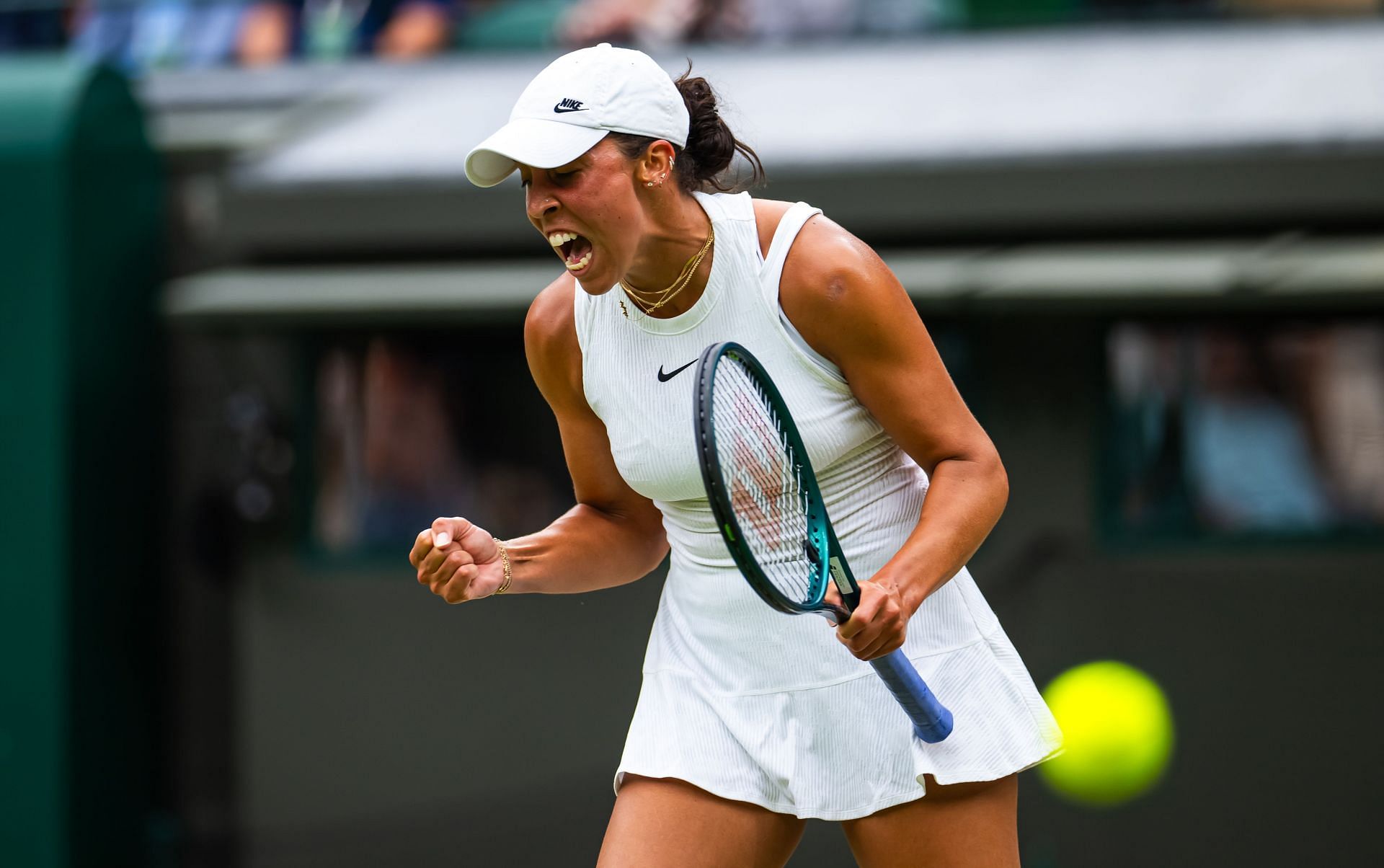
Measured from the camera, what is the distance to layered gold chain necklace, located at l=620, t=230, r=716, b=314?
2.63m

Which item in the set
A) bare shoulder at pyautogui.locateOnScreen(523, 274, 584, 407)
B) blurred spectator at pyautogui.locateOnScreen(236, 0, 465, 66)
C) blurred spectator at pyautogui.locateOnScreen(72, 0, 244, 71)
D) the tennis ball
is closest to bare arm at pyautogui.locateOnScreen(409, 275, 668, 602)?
bare shoulder at pyautogui.locateOnScreen(523, 274, 584, 407)

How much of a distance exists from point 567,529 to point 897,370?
0.68m

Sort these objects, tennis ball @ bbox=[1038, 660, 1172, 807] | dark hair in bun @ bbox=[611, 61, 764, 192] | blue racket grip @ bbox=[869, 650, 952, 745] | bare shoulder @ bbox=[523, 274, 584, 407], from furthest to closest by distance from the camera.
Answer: tennis ball @ bbox=[1038, 660, 1172, 807]
bare shoulder @ bbox=[523, 274, 584, 407]
dark hair in bun @ bbox=[611, 61, 764, 192]
blue racket grip @ bbox=[869, 650, 952, 745]

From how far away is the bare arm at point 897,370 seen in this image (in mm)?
2508

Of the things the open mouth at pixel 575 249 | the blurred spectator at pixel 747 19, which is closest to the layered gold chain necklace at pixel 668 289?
the open mouth at pixel 575 249

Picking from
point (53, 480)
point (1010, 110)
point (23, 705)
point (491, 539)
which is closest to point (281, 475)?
point (53, 480)

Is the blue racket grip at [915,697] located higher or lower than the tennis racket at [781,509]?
lower

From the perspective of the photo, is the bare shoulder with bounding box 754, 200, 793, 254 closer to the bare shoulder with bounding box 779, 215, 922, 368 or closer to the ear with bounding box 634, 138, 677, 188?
the bare shoulder with bounding box 779, 215, 922, 368

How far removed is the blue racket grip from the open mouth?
701 millimetres

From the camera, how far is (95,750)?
7160 mm

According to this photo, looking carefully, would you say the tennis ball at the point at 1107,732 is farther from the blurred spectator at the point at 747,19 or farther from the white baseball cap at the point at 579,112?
the white baseball cap at the point at 579,112

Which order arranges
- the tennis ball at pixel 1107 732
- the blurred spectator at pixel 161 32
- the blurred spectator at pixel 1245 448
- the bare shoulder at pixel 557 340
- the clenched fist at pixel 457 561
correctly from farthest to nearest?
the blurred spectator at pixel 161 32, the blurred spectator at pixel 1245 448, the tennis ball at pixel 1107 732, the bare shoulder at pixel 557 340, the clenched fist at pixel 457 561

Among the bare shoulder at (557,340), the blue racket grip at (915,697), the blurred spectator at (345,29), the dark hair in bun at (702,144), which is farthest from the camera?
the blurred spectator at (345,29)

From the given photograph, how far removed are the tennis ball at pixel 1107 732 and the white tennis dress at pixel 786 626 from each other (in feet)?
10.6
